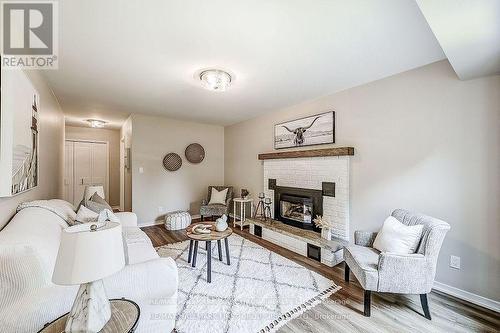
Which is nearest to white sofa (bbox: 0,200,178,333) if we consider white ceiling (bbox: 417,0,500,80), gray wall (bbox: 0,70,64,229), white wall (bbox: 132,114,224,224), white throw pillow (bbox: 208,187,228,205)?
gray wall (bbox: 0,70,64,229)

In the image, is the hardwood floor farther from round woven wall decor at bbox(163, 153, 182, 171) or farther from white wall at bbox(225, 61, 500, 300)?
round woven wall decor at bbox(163, 153, 182, 171)

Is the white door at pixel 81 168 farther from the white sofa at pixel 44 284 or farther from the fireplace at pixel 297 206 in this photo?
the fireplace at pixel 297 206

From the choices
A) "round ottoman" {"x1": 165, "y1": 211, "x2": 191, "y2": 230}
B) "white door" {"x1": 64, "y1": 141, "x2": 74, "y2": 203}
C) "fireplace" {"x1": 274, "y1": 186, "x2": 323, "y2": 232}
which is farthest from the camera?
"white door" {"x1": 64, "y1": 141, "x2": 74, "y2": 203}

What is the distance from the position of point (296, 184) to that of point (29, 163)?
334 centimetres

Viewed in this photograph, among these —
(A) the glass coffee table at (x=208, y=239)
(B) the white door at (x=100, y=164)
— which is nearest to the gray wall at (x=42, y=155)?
(A) the glass coffee table at (x=208, y=239)

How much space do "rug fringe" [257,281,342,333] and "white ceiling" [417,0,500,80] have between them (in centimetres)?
231

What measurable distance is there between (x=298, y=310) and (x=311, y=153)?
219cm

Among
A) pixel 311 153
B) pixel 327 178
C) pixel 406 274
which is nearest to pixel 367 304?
pixel 406 274

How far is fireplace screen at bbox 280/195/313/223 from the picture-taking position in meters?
3.53

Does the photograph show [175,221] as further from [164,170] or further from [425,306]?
[425,306]

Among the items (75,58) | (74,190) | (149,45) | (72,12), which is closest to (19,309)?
(72,12)

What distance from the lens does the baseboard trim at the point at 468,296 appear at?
193cm

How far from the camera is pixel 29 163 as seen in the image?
6.35 feet

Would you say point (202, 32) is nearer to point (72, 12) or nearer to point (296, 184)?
point (72, 12)
